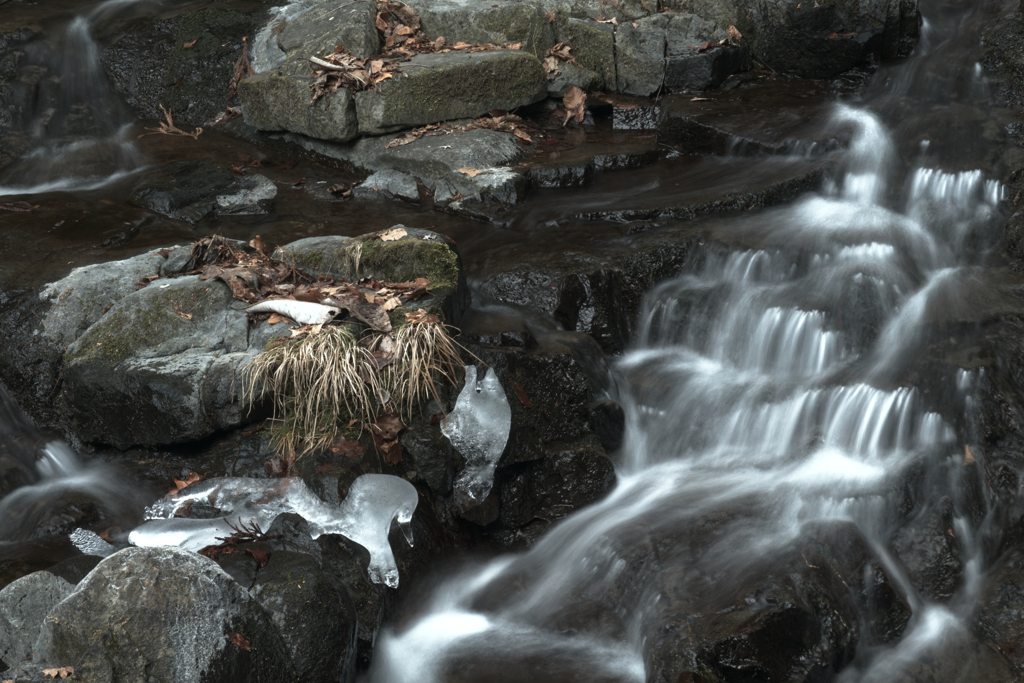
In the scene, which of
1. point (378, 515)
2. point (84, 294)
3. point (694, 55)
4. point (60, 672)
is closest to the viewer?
point (60, 672)

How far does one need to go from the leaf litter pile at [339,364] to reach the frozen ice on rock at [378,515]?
26 cm

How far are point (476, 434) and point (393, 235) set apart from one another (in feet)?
5.70

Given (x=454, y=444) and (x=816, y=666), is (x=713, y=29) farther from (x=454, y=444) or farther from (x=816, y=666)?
(x=816, y=666)

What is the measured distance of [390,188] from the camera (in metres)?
8.23

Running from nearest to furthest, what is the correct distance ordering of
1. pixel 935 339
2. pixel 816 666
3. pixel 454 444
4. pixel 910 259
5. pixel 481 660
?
pixel 816 666 → pixel 481 660 → pixel 454 444 → pixel 935 339 → pixel 910 259

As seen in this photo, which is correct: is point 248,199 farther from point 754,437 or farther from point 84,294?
point 754,437

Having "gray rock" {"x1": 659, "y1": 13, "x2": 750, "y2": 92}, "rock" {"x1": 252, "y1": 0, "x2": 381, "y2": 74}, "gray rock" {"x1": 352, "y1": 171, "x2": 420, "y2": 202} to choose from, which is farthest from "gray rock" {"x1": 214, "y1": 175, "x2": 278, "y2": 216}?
"gray rock" {"x1": 659, "y1": 13, "x2": 750, "y2": 92}

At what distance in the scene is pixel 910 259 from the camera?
21.4ft

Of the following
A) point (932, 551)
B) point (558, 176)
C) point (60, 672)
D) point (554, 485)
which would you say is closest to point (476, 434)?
point (554, 485)

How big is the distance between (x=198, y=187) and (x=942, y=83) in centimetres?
765

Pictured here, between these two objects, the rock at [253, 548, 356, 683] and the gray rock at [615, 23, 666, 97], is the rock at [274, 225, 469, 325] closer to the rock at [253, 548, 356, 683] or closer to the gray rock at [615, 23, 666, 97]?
the rock at [253, 548, 356, 683]

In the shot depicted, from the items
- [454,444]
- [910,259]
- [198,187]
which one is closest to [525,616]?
[454,444]

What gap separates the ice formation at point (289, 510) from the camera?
430 centimetres

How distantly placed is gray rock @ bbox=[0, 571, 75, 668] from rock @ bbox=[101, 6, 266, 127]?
7.25 m
